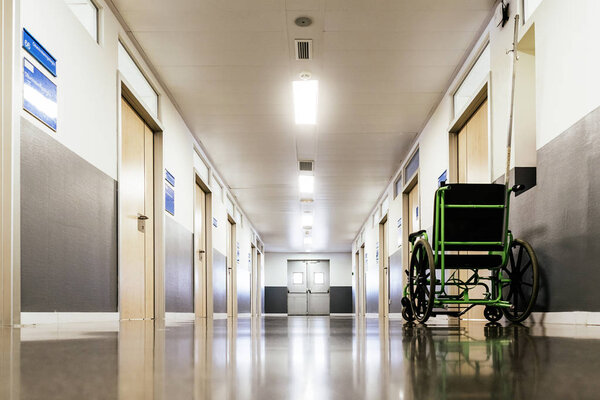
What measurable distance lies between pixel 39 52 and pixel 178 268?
12.6 ft

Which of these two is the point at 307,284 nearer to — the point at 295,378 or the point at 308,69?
→ the point at 308,69

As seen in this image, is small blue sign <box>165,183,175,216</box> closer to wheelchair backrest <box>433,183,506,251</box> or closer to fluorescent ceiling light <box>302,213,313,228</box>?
wheelchair backrest <box>433,183,506,251</box>

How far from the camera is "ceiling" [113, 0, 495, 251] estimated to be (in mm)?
4539

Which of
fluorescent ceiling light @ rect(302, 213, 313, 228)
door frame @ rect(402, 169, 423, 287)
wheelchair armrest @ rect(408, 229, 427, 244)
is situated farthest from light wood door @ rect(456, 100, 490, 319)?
fluorescent ceiling light @ rect(302, 213, 313, 228)

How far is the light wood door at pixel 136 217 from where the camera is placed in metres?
4.99

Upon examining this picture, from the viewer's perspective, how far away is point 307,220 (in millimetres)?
14820

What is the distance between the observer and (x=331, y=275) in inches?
896

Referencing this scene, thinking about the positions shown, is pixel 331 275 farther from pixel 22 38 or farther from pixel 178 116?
pixel 22 38

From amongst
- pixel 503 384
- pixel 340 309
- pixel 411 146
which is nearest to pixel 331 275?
pixel 340 309

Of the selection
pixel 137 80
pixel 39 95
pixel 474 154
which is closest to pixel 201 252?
pixel 137 80

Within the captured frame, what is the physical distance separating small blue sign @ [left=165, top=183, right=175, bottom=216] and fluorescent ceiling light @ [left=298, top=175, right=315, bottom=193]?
393 cm

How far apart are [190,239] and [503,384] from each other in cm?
711

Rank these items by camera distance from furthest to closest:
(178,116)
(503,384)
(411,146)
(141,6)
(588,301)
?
(411,146) < (178,116) < (141,6) < (588,301) < (503,384)

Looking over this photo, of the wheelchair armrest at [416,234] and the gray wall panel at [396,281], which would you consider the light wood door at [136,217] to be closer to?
the wheelchair armrest at [416,234]
